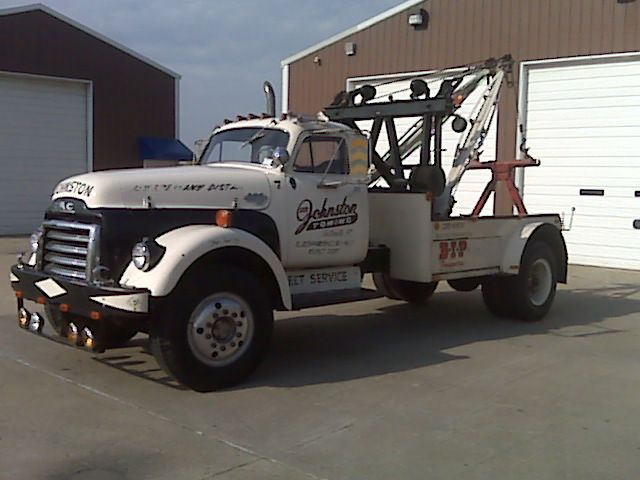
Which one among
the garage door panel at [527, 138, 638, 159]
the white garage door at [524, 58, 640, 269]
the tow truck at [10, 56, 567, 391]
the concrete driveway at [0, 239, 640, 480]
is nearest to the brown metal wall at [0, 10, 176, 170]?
the white garage door at [524, 58, 640, 269]

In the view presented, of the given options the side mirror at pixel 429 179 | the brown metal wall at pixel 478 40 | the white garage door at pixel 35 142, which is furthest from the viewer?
the white garage door at pixel 35 142

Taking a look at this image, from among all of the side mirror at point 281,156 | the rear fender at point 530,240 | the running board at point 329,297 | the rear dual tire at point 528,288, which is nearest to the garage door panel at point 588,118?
the rear fender at point 530,240

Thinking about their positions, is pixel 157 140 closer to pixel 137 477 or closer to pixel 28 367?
pixel 28 367

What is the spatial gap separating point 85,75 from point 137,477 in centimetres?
1804

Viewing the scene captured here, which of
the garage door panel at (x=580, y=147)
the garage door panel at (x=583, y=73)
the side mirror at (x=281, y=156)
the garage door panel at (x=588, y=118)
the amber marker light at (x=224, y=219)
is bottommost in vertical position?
the amber marker light at (x=224, y=219)

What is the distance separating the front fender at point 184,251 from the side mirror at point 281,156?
0.95m

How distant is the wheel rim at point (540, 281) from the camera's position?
9.82m

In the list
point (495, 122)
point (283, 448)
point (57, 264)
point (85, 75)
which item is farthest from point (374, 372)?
point (85, 75)

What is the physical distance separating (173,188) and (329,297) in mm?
1804

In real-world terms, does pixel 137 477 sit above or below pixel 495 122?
below

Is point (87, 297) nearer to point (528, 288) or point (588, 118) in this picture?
point (528, 288)

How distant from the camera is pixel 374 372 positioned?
716 cm

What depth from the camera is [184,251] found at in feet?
20.4

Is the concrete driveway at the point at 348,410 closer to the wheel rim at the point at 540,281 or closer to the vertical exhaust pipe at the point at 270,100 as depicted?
the wheel rim at the point at 540,281
